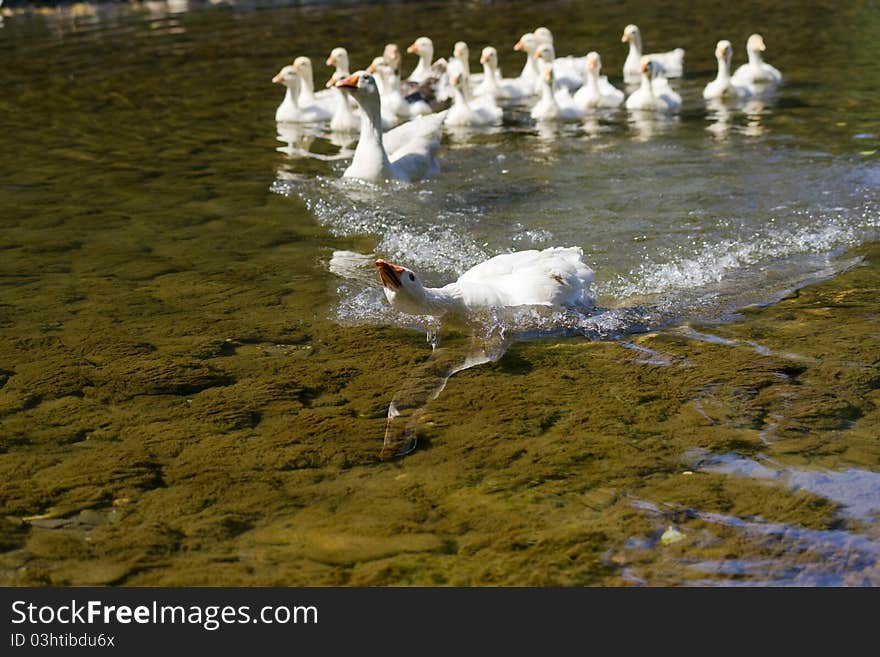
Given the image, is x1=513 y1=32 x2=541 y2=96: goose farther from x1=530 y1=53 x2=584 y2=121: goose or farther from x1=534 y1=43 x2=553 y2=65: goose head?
x1=530 y1=53 x2=584 y2=121: goose

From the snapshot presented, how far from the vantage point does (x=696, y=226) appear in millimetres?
8664

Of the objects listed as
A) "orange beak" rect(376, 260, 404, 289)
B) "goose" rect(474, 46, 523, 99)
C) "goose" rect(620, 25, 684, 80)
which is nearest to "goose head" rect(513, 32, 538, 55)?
"goose" rect(474, 46, 523, 99)

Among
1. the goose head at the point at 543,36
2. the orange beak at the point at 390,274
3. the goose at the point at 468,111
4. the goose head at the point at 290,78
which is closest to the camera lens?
the orange beak at the point at 390,274

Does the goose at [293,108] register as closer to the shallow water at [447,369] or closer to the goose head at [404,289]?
the shallow water at [447,369]

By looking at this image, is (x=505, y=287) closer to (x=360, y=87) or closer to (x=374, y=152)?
(x=374, y=152)

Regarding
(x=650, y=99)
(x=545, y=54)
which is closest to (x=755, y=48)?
(x=650, y=99)

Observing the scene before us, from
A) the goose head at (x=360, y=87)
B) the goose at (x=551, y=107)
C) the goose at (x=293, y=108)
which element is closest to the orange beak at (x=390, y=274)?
the goose head at (x=360, y=87)

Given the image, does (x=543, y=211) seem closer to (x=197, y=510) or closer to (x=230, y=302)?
(x=230, y=302)

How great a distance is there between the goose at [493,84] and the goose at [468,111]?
1.16m

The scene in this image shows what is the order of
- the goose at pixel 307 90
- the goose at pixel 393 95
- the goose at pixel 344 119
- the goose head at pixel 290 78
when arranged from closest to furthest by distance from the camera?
the goose at pixel 344 119 → the goose head at pixel 290 78 → the goose at pixel 307 90 → the goose at pixel 393 95

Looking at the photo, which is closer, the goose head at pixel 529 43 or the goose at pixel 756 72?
the goose at pixel 756 72

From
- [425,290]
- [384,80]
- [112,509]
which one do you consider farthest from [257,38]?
[112,509]

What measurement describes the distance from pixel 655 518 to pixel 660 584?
0.48m

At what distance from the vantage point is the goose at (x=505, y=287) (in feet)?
20.0
